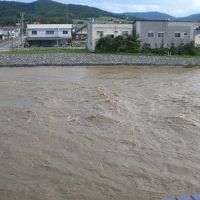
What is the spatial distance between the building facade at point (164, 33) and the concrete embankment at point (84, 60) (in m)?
4.09

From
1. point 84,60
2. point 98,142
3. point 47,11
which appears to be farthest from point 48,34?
point 47,11

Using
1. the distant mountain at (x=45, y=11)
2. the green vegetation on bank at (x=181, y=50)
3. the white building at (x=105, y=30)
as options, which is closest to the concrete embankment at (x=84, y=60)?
the green vegetation on bank at (x=181, y=50)

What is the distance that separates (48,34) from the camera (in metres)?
40.3

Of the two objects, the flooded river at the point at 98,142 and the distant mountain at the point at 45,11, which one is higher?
the distant mountain at the point at 45,11

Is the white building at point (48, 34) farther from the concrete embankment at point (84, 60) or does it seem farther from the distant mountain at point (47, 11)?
the distant mountain at point (47, 11)

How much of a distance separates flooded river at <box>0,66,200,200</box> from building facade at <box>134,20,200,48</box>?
14.8m

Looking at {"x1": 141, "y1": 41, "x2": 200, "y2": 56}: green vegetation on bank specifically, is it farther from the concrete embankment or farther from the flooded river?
the flooded river

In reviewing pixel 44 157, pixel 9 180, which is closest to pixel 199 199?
A: pixel 9 180

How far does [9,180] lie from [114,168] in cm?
191

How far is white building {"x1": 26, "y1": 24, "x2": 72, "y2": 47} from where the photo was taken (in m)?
39.7

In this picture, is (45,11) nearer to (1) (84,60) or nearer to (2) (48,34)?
(2) (48,34)

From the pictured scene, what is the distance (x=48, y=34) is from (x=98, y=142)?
3376cm

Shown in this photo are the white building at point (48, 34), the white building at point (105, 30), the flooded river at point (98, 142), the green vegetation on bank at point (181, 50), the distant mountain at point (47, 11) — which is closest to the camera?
the flooded river at point (98, 142)

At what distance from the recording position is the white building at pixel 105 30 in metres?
31.1
